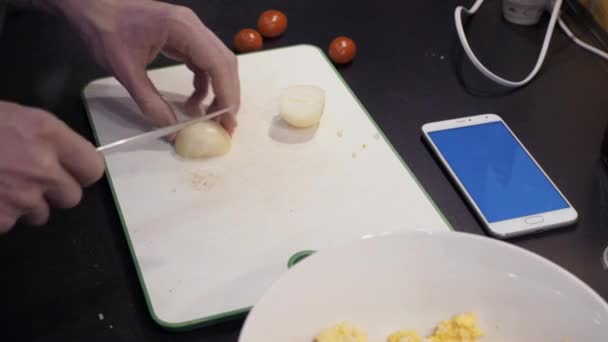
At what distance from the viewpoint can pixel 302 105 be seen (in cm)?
93

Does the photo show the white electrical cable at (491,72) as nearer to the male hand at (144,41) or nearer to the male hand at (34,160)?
the male hand at (144,41)

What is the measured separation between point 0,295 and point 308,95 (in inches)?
20.1

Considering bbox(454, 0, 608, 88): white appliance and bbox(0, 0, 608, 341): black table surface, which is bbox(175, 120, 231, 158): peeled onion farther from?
bbox(454, 0, 608, 88): white appliance

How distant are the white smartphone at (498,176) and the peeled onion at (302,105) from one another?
0.17 meters

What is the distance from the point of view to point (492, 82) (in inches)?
42.9

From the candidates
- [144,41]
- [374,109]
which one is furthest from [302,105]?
[144,41]

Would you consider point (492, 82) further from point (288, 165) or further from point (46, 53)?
point (46, 53)

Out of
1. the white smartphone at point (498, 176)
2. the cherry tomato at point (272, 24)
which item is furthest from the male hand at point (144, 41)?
the white smartphone at point (498, 176)

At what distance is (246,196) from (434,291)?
31 cm

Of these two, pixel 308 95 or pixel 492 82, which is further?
pixel 492 82

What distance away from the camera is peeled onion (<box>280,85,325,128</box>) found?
0.92 metres

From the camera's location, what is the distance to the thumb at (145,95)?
87cm

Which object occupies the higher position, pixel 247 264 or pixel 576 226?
pixel 576 226

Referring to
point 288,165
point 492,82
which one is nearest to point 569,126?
point 492,82
